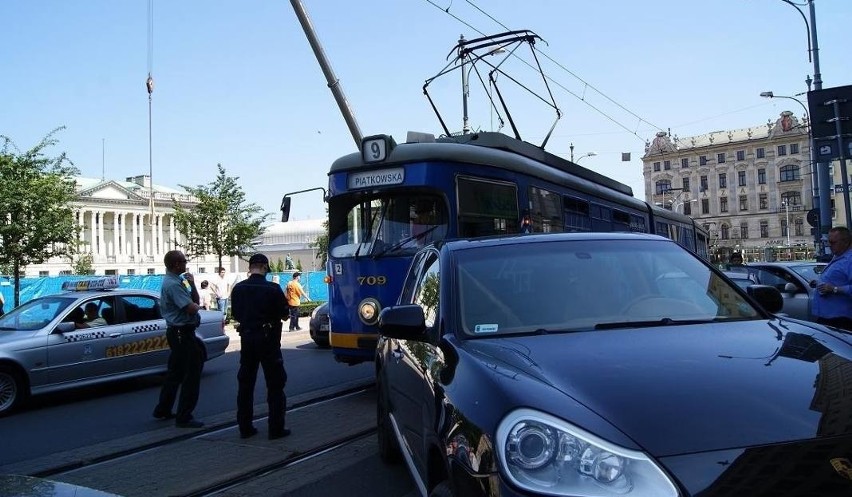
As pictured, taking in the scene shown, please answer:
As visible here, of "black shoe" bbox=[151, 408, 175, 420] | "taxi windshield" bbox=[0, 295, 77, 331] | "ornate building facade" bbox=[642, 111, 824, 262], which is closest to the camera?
"black shoe" bbox=[151, 408, 175, 420]

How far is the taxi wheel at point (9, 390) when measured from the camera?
30.0 ft

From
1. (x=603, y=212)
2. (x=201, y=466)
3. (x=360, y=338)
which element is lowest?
(x=201, y=466)

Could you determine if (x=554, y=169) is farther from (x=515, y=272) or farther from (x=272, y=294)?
(x=515, y=272)

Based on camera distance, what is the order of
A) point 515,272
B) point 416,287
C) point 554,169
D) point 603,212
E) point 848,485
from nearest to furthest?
point 848,485, point 515,272, point 416,287, point 554,169, point 603,212

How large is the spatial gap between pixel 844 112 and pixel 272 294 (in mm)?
12862

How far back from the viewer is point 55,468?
6043mm

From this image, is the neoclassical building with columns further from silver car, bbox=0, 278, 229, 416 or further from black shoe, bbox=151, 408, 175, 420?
black shoe, bbox=151, 408, 175, 420

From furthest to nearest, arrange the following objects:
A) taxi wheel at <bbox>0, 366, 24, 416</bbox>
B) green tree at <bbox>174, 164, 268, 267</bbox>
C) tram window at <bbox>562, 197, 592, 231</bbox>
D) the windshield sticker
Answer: green tree at <bbox>174, 164, 268, 267</bbox>, tram window at <bbox>562, 197, 592, 231</bbox>, taxi wheel at <bbox>0, 366, 24, 416</bbox>, the windshield sticker

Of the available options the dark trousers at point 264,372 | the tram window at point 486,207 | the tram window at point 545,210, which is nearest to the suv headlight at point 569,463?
the dark trousers at point 264,372

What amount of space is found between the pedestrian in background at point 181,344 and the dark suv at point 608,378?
400cm

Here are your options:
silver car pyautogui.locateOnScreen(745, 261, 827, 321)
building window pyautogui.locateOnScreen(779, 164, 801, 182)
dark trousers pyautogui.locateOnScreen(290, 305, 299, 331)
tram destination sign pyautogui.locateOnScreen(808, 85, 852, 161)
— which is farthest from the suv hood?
building window pyautogui.locateOnScreen(779, 164, 801, 182)

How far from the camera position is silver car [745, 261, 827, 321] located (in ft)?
37.3

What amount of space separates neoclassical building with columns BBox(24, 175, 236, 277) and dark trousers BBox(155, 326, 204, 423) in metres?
82.2

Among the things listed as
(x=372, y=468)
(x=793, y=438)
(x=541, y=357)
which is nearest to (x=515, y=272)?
(x=541, y=357)
